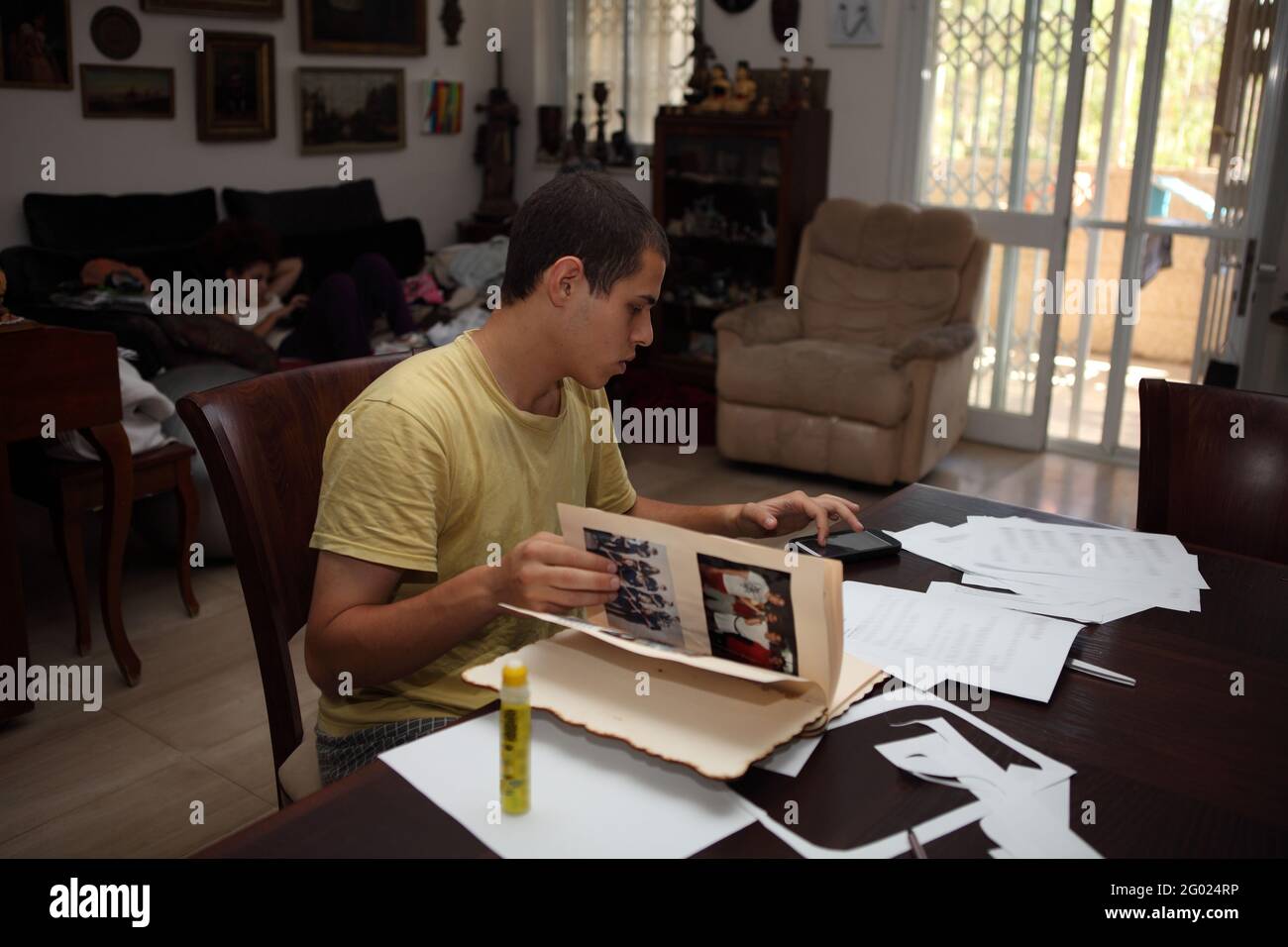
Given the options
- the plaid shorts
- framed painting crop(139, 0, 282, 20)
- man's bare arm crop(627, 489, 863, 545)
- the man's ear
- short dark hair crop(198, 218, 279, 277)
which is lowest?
the plaid shorts

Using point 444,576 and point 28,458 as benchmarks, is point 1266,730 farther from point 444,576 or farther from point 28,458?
point 28,458

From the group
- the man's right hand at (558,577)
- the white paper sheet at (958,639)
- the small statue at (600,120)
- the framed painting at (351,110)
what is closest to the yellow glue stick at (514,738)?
the man's right hand at (558,577)

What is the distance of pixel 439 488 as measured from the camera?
1321 millimetres

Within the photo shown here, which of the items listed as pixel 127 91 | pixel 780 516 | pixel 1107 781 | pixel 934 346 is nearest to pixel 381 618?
pixel 780 516

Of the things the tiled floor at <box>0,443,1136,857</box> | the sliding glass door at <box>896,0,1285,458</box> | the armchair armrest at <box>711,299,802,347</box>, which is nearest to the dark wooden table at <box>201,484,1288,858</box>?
the tiled floor at <box>0,443,1136,857</box>

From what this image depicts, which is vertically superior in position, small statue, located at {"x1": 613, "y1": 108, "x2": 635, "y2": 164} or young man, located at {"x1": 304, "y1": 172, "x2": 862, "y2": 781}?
small statue, located at {"x1": 613, "y1": 108, "x2": 635, "y2": 164}

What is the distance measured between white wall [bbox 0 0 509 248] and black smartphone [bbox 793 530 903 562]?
410 centimetres

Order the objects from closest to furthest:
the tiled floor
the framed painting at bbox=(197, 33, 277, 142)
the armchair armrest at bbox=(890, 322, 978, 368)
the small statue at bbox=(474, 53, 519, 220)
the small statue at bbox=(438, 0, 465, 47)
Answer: the tiled floor
the armchair armrest at bbox=(890, 322, 978, 368)
the framed painting at bbox=(197, 33, 277, 142)
the small statue at bbox=(438, 0, 465, 47)
the small statue at bbox=(474, 53, 519, 220)

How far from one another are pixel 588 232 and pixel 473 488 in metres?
0.34

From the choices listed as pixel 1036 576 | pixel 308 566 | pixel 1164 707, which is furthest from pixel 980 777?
pixel 308 566

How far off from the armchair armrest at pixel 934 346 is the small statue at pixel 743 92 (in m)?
1.48

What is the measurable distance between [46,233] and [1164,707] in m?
4.43

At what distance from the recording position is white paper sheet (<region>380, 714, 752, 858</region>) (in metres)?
0.92

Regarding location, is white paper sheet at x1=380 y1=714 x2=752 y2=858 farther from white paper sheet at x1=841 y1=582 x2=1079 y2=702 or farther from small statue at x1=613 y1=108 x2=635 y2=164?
small statue at x1=613 y1=108 x2=635 y2=164
